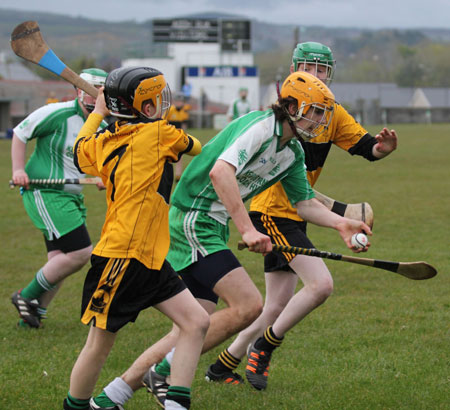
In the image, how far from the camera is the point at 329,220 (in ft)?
15.7

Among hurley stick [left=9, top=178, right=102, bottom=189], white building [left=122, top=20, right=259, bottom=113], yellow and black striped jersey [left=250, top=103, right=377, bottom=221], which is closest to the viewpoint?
yellow and black striped jersey [left=250, top=103, right=377, bottom=221]

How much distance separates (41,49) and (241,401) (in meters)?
2.55

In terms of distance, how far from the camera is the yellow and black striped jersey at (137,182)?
12.6ft

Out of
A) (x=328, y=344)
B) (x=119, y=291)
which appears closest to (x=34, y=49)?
(x=119, y=291)

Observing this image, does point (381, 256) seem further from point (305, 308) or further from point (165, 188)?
point (165, 188)

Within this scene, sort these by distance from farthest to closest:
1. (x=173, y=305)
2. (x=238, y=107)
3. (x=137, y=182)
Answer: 1. (x=238, y=107)
2. (x=173, y=305)
3. (x=137, y=182)

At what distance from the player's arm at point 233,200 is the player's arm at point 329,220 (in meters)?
0.77

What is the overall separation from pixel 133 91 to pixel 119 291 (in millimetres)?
984

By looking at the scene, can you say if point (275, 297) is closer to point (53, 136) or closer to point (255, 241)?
point (255, 241)

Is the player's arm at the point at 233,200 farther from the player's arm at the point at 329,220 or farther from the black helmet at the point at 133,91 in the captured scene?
the player's arm at the point at 329,220

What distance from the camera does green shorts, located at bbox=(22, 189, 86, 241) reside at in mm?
6398

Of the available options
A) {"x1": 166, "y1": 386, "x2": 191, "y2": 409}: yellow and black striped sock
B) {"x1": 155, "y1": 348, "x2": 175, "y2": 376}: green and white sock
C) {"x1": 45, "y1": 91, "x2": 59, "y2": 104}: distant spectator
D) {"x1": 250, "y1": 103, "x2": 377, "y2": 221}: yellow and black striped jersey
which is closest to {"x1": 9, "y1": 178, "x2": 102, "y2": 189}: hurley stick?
{"x1": 45, "y1": 91, "x2": 59, "y2": 104}: distant spectator

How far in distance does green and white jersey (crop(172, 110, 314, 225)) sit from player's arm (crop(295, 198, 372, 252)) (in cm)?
32

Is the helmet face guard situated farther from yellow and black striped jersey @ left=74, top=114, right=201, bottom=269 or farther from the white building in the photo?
the white building
